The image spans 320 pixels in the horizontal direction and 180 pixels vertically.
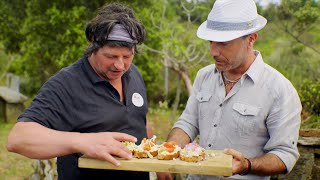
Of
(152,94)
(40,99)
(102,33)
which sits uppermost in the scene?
(102,33)

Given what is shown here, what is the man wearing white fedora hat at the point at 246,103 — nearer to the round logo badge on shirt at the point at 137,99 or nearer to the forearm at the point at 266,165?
the forearm at the point at 266,165

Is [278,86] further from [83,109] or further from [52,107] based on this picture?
[52,107]

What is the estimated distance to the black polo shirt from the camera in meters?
2.66

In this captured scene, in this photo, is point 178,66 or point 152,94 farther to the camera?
point 152,94

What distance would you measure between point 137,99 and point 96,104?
0.37m

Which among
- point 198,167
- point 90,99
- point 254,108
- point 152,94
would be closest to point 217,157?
point 198,167

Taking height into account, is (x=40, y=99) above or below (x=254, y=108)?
above

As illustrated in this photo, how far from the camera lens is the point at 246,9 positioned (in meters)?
2.94

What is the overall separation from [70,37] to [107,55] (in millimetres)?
8800

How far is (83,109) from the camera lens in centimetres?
280

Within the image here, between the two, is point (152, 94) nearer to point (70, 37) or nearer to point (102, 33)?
point (70, 37)

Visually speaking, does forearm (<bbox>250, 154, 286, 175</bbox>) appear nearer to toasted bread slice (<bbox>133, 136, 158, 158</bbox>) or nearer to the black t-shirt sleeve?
toasted bread slice (<bbox>133, 136, 158, 158</bbox>)

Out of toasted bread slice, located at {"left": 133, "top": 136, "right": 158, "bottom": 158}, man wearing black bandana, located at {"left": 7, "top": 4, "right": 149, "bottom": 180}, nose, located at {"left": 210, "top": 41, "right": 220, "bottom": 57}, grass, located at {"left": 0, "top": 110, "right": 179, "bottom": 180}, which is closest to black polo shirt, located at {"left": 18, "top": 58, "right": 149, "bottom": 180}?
man wearing black bandana, located at {"left": 7, "top": 4, "right": 149, "bottom": 180}

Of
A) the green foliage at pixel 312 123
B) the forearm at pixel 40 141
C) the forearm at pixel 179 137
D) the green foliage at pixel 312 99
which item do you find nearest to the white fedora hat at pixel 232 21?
the forearm at pixel 179 137
